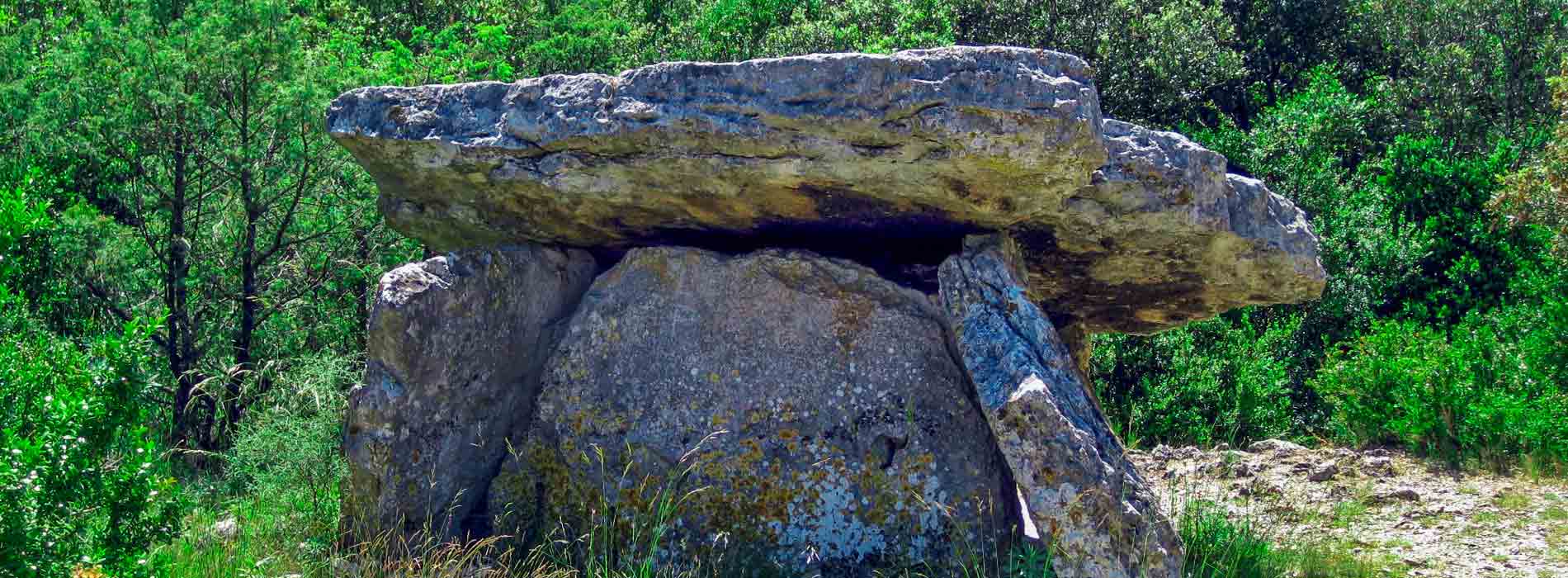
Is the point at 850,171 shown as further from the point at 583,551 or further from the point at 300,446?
the point at 300,446

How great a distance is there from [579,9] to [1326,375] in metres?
8.76

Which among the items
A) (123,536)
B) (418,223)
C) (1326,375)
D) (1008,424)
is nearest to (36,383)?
(123,536)

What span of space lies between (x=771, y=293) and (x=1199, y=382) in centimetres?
595

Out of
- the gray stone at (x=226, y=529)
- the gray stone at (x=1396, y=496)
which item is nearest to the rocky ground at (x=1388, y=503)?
the gray stone at (x=1396, y=496)

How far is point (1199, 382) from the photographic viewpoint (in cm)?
1145

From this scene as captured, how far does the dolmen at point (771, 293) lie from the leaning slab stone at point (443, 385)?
1 cm

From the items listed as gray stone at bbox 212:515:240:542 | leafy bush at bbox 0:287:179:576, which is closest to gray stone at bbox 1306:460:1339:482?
gray stone at bbox 212:515:240:542

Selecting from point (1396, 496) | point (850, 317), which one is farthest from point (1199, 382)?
point (850, 317)

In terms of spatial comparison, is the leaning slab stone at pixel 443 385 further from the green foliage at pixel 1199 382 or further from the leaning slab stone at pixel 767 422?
the green foliage at pixel 1199 382

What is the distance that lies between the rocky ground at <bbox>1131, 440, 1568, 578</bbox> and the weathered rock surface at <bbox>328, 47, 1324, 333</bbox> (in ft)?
4.22

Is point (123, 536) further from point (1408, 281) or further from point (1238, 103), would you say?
point (1238, 103)

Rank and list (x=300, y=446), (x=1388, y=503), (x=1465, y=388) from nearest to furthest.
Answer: (x=300, y=446)
(x=1388, y=503)
(x=1465, y=388)

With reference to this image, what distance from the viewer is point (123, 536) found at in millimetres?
4250

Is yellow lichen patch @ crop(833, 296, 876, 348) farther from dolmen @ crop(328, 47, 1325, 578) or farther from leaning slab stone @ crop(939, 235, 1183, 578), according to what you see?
leaning slab stone @ crop(939, 235, 1183, 578)
